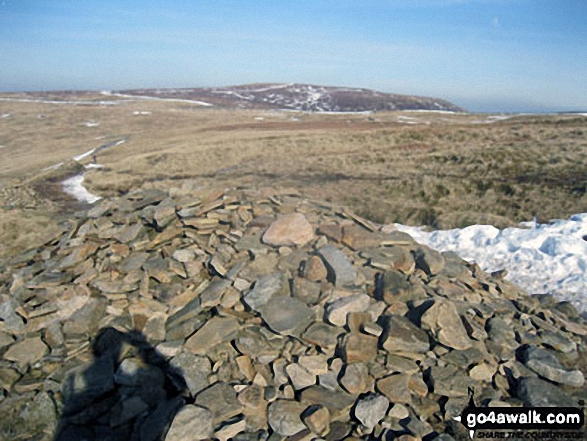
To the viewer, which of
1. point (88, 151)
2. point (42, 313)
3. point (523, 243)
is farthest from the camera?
point (88, 151)

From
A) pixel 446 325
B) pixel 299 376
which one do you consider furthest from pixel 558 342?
pixel 299 376

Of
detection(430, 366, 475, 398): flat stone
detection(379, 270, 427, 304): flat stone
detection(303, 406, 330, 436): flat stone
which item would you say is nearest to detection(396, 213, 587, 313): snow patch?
detection(379, 270, 427, 304): flat stone

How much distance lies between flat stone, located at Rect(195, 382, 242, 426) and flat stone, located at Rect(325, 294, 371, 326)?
2112mm

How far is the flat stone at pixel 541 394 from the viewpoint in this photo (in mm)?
6257

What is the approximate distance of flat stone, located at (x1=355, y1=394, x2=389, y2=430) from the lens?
19.0ft

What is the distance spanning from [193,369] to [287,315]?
5.96 ft

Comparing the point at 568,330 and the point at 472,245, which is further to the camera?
the point at 472,245

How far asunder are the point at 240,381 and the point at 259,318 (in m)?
1.22

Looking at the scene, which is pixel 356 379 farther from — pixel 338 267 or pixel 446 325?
pixel 338 267

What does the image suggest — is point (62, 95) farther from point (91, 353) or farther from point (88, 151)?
point (91, 353)

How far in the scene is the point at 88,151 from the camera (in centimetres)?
4212

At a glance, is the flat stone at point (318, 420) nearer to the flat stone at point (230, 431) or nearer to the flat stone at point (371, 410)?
the flat stone at point (371, 410)

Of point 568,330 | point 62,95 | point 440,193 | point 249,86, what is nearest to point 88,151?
point 440,193

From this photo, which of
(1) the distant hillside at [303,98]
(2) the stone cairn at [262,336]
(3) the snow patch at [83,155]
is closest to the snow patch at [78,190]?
(3) the snow patch at [83,155]
